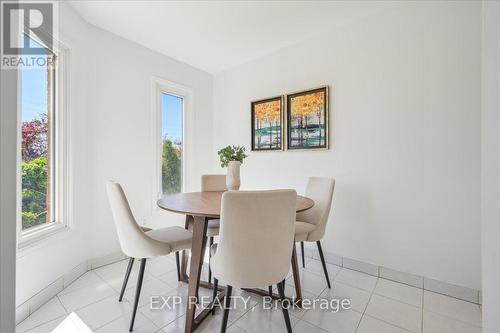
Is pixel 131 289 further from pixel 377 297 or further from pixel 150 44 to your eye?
pixel 150 44

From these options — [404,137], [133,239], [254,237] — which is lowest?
[133,239]

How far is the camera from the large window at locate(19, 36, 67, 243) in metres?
1.80

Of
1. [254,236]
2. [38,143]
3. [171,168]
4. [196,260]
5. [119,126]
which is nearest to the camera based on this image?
[254,236]

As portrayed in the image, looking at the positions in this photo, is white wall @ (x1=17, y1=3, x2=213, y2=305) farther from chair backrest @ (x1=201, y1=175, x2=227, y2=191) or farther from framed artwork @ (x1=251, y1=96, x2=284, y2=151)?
framed artwork @ (x1=251, y1=96, x2=284, y2=151)

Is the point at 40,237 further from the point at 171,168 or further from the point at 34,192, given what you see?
the point at 171,168

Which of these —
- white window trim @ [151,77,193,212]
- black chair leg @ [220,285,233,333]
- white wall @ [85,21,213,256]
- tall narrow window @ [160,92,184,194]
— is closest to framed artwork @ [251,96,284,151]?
white window trim @ [151,77,193,212]

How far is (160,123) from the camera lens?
3.10m

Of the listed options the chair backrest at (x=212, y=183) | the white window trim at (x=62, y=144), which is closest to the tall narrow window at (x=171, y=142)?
the chair backrest at (x=212, y=183)

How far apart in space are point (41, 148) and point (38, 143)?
0.05 metres

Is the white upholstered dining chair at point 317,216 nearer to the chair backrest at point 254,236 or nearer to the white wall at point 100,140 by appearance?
the chair backrest at point 254,236

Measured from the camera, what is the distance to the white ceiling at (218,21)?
2.13 metres

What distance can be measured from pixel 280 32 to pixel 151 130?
1.89 meters

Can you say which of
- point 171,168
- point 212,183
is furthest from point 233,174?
point 171,168

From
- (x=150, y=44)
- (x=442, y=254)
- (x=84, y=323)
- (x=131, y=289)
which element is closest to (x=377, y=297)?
(x=442, y=254)
